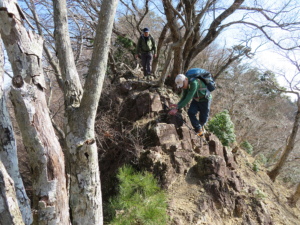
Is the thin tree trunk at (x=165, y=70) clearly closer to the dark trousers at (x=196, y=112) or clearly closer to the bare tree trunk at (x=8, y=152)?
the dark trousers at (x=196, y=112)

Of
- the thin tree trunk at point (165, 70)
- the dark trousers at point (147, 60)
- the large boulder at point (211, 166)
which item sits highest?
the dark trousers at point (147, 60)

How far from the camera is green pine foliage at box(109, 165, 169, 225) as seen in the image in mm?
2943

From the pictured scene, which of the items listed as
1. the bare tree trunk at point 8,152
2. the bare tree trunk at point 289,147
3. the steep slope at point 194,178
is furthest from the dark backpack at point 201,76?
Result: the bare tree trunk at point 289,147

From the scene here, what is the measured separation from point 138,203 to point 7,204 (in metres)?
2.14

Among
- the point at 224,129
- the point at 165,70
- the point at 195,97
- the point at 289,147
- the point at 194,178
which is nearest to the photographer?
the point at 194,178

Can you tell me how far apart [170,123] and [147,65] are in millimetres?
2830

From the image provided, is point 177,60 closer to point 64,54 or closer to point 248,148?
point 64,54

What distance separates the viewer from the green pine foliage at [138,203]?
9.66 ft

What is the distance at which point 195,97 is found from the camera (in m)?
4.50

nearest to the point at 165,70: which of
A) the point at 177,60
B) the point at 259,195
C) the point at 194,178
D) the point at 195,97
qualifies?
the point at 177,60

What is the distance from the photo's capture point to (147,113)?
17.8 feet

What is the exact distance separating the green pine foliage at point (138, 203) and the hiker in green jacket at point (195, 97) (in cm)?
196

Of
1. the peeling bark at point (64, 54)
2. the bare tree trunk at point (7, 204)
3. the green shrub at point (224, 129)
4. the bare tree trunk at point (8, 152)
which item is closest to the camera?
the bare tree trunk at point (7, 204)

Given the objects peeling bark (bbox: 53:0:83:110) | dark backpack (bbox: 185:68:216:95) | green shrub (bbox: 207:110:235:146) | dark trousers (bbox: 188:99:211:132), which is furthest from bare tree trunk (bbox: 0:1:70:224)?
green shrub (bbox: 207:110:235:146)
